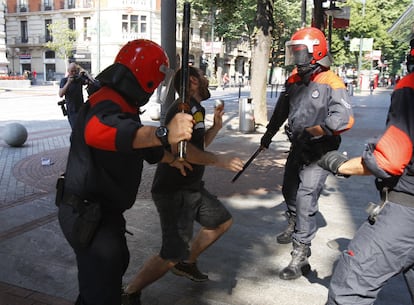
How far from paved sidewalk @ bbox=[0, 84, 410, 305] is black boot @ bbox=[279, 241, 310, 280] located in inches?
2.5

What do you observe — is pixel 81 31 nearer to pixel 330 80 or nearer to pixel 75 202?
pixel 330 80

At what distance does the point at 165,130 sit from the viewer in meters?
2.03

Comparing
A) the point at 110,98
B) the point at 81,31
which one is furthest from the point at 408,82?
the point at 81,31

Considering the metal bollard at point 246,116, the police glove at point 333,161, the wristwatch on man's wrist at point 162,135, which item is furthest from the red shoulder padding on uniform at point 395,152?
the metal bollard at point 246,116

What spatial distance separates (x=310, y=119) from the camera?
3.91 m

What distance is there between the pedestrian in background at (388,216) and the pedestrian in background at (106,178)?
3.68ft

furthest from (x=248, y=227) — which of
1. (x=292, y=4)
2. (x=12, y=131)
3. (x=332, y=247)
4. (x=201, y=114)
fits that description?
(x=292, y=4)

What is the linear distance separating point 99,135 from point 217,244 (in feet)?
9.57

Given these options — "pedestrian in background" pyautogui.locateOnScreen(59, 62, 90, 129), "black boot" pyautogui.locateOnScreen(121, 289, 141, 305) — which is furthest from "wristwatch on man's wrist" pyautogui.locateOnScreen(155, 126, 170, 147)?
"pedestrian in background" pyautogui.locateOnScreen(59, 62, 90, 129)

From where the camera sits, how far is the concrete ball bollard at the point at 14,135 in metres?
10.0

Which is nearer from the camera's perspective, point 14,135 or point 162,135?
point 162,135

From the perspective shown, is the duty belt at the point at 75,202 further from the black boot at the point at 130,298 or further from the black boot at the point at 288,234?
the black boot at the point at 288,234

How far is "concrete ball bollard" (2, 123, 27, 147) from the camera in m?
10.0

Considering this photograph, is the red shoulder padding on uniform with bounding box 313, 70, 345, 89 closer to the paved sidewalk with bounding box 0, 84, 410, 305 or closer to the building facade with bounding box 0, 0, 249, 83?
the paved sidewalk with bounding box 0, 84, 410, 305
